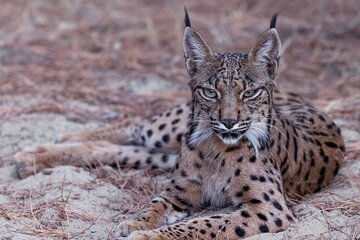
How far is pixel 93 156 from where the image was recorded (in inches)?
263

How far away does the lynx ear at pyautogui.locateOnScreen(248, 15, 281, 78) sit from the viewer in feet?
17.7

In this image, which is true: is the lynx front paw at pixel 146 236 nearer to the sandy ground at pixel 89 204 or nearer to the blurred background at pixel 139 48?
the sandy ground at pixel 89 204

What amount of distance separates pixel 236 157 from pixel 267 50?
691 mm

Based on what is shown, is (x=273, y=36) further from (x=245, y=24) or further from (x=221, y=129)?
(x=245, y=24)

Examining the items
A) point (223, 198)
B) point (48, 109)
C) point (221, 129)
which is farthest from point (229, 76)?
point (48, 109)

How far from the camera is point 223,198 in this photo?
18.0 feet

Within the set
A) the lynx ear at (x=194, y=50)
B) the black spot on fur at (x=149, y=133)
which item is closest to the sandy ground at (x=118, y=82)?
the black spot on fur at (x=149, y=133)

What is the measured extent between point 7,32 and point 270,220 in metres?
5.55

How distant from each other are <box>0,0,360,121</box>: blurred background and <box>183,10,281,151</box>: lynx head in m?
2.46

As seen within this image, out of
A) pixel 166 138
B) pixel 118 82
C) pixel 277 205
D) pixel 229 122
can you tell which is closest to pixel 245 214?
pixel 277 205

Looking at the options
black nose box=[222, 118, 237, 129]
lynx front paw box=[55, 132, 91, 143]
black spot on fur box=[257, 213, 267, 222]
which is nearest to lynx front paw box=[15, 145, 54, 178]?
lynx front paw box=[55, 132, 91, 143]

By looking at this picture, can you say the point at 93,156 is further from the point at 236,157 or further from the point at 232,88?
the point at 232,88

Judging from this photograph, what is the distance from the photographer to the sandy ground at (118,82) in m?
5.48

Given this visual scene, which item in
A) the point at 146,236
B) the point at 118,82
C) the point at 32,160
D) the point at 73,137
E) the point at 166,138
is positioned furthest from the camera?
the point at 118,82
